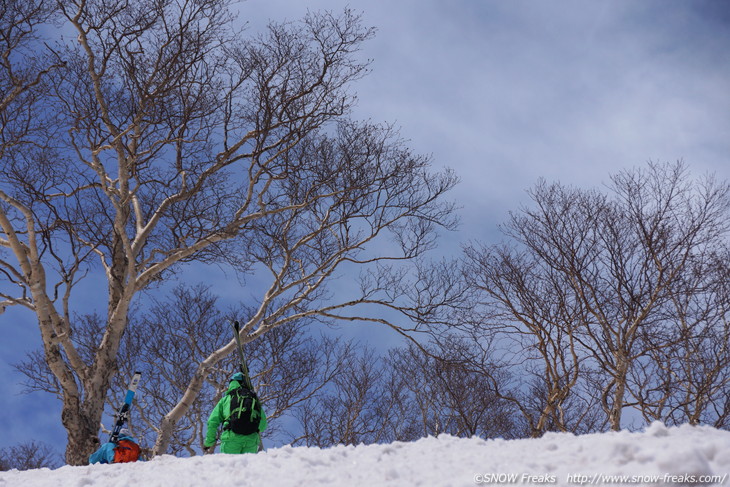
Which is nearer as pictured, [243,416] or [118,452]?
Answer: [243,416]

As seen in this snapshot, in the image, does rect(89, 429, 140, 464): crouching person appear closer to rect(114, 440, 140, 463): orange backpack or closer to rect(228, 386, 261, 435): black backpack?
rect(114, 440, 140, 463): orange backpack

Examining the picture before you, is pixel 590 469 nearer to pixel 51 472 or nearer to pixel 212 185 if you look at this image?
pixel 51 472

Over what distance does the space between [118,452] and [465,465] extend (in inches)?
197

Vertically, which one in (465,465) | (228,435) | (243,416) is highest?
(243,416)

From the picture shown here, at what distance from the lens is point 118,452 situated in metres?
6.50

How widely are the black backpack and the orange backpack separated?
1.24m

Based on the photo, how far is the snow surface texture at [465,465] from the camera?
2.54 metres

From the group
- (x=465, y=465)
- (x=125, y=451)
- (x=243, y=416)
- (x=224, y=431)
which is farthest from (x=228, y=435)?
(x=465, y=465)

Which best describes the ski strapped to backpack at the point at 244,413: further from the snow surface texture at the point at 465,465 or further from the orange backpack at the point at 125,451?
the snow surface texture at the point at 465,465

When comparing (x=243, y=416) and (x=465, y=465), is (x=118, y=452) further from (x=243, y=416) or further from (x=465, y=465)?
(x=465, y=465)

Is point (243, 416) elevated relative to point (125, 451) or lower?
elevated

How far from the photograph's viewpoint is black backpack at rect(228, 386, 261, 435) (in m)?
6.37

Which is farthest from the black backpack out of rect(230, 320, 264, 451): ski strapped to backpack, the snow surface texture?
the snow surface texture

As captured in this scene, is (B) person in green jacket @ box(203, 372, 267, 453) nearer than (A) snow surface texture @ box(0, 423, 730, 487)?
No
